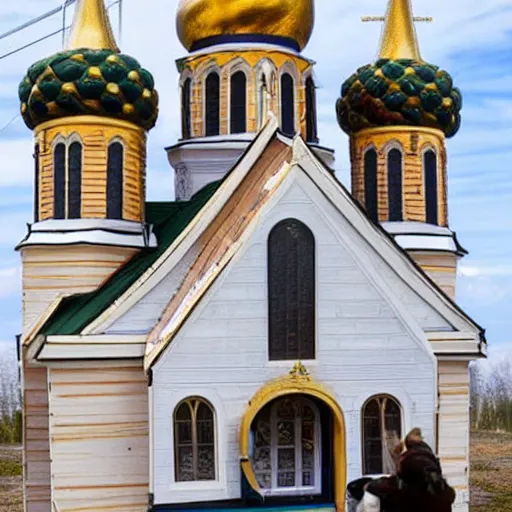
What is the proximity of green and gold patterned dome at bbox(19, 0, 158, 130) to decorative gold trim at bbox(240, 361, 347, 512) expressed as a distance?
512cm

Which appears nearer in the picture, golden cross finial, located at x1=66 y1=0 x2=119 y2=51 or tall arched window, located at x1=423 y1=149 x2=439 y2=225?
golden cross finial, located at x1=66 y1=0 x2=119 y2=51

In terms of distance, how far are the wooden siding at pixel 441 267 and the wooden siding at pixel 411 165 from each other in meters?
0.59

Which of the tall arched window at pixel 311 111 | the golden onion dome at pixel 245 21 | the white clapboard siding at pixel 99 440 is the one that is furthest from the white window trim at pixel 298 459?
the golden onion dome at pixel 245 21

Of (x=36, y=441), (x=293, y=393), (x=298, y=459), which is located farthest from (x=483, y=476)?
(x=293, y=393)

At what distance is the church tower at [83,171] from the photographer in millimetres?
15125

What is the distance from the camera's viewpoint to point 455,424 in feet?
50.5

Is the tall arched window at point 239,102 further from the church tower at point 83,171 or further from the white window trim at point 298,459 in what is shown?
the white window trim at point 298,459

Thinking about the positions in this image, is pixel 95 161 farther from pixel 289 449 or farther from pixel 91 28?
pixel 289 449

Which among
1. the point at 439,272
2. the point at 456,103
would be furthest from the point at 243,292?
the point at 456,103

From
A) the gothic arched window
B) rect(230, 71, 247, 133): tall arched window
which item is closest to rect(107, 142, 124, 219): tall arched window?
the gothic arched window

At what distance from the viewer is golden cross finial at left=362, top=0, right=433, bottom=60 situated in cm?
1730

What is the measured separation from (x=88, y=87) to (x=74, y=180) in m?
1.34

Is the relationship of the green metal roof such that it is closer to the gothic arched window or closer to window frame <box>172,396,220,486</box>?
the gothic arched window

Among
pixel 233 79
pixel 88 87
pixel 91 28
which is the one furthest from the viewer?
pixel 233 79
